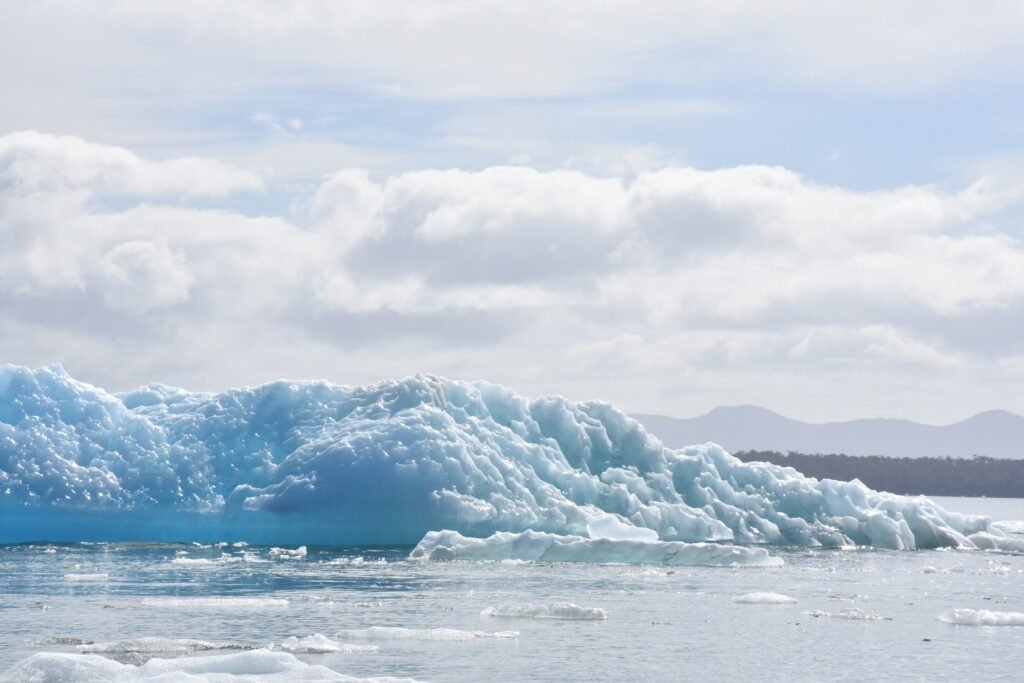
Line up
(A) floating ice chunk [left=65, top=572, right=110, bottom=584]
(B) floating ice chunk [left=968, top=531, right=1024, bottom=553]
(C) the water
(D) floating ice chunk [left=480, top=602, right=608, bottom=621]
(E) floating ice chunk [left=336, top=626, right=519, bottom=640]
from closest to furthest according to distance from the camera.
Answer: (C) the water → (E) floating ice chunk [left=336, top=626, right=519, bottom=640] → (D) floating ice chunk [left=480, top=602, right=608, bottom=621] → (A) floating ice chunk [left=65, top=572, right=110, bottom=584] → (B) floating ice chunk [left=968, top=531, right=1024, bottom=553]

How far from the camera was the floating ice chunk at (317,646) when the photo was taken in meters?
19.2

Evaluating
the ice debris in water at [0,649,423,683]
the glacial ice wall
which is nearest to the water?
the ice debris in water at [0,649,423,683]

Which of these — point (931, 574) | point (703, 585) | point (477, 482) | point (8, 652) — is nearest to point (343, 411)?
point (477, 482)

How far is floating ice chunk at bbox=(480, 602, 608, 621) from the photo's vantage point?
23562 millimetres

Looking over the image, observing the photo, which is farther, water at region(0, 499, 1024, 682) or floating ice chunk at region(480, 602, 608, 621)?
floating ice chunk at region(480, 602, 608, 621)

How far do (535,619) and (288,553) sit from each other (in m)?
15.4

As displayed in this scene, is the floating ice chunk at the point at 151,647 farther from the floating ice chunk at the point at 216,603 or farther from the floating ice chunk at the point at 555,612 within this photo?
A: the floating ice chunk at the point at 555,612

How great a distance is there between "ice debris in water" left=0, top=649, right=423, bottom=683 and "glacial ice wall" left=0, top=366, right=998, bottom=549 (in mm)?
19255

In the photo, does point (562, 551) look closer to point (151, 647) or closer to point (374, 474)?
point (374, 474)

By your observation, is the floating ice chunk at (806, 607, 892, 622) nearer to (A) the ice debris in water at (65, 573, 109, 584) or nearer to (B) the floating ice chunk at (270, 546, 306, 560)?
(A) the ice debris in water at (65, 573, 109, 584)

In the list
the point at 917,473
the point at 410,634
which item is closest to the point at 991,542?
the point at 410,634

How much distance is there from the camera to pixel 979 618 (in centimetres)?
2417

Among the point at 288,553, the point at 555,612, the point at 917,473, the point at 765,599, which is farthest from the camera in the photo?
the point at 917,473

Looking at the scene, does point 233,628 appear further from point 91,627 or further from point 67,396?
point 67,396
